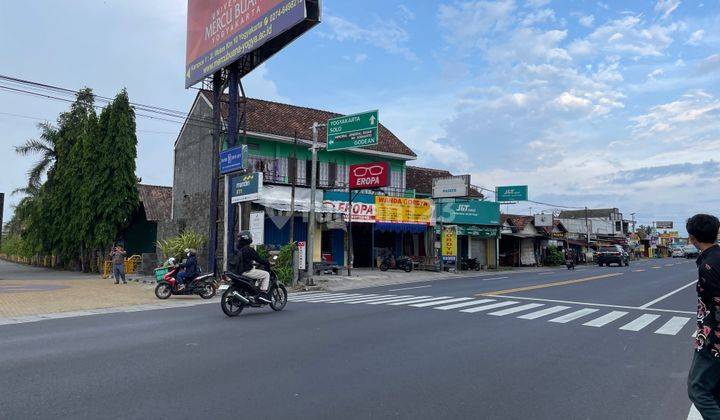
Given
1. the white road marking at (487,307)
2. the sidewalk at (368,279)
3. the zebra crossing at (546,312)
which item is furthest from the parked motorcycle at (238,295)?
the sidewalk at (368,279)

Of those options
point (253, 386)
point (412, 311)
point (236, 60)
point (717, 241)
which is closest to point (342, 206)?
point (236, 60)

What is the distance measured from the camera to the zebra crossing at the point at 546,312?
1044cm

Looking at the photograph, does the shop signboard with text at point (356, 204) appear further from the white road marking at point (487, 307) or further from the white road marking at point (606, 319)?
the white road marking at point (606, 319)

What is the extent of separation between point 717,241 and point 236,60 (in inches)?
765

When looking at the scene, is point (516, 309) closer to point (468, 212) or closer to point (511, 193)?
point (468, 212)

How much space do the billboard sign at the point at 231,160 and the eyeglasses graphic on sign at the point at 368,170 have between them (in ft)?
24.9

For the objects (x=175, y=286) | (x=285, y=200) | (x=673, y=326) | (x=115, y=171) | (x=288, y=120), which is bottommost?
(x=673, y=326)

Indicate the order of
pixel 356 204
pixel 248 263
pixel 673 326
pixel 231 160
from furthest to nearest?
pixel 356 204 < pixel 231 160 < pixel 248 263 < pixel 673 326

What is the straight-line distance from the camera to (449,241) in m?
30.8

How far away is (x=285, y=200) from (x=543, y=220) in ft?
95.7

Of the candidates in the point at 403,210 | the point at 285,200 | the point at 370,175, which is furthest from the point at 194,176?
the point at 403,210

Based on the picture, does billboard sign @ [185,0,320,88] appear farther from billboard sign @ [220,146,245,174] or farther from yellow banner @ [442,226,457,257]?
yellow banner @ [442,226,457,257]

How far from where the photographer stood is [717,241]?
400 centimetres

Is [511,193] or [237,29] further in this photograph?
[511,193]
